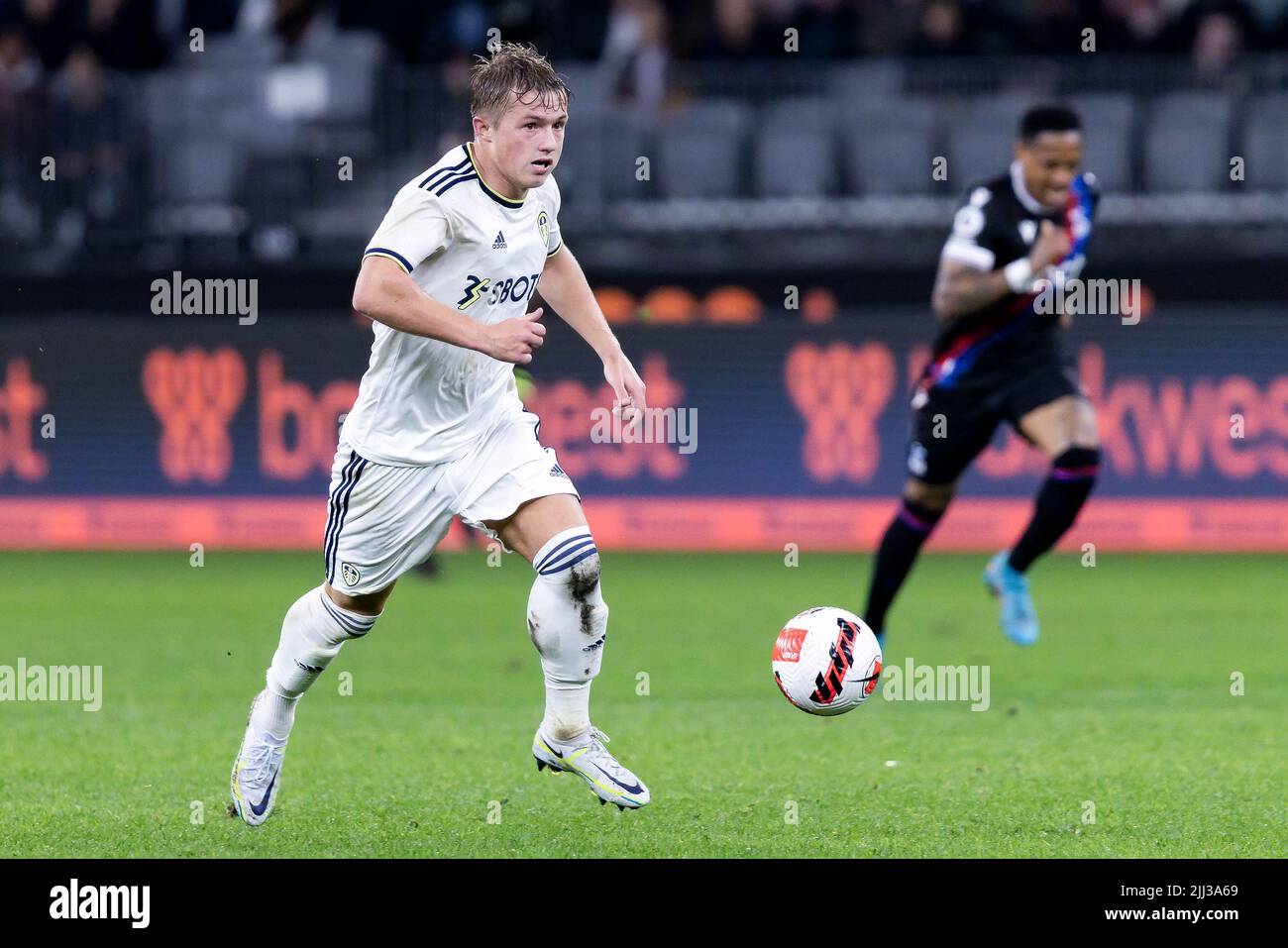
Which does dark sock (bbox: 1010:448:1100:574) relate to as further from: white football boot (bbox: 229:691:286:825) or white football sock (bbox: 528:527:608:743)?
white football boot (bbox: 229:691:286:825)

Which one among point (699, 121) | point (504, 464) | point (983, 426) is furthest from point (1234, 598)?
point (504, 464)

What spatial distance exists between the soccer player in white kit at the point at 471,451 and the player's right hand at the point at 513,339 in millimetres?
166

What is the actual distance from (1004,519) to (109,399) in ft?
23.2

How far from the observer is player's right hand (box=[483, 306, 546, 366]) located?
18.2 ft

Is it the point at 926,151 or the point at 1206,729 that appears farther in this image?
the point at 926,151

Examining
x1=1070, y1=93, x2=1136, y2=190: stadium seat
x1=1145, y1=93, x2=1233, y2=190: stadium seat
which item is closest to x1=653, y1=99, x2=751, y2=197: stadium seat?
x1=1070, y1=93, x2=1136, y2=190: stadium seat

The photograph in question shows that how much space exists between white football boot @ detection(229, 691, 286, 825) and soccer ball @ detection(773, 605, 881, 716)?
168cm

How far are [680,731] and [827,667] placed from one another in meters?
1.45

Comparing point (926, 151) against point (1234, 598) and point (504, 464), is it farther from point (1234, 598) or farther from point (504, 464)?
point (504, 464)

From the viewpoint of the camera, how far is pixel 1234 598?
12.6 m

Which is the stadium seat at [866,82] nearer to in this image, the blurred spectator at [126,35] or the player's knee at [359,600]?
the blurred spectator at [126,35]

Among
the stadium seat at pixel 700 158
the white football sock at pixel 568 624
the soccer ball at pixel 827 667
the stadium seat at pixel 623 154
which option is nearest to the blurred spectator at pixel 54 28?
the stadium seat at pixel 623 154
